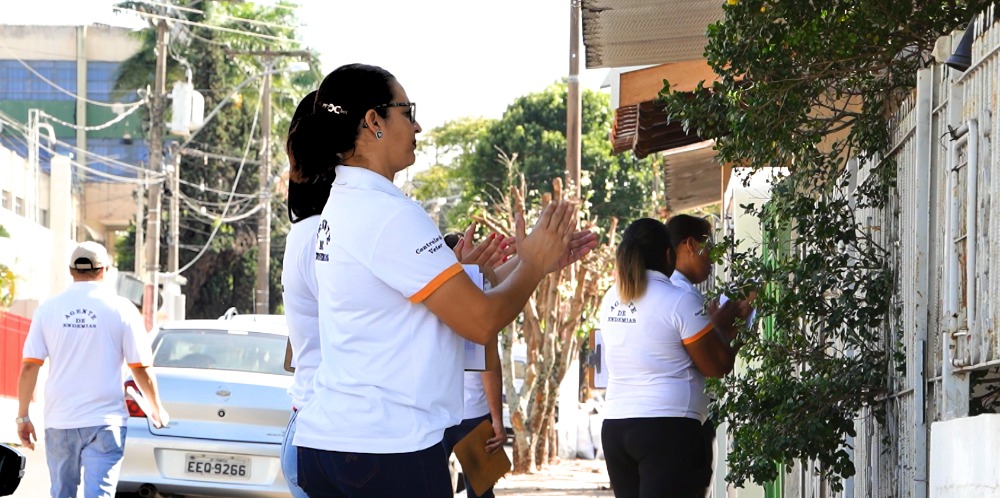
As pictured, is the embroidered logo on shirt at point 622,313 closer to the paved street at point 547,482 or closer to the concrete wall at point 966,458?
the concrete wall at point 966,458

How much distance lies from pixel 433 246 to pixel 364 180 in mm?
271

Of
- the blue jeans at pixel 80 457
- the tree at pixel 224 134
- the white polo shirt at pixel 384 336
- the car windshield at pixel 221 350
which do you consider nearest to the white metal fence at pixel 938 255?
the white polo shirt at pixel 384 336

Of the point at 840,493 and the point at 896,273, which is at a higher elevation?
the point at 896,273

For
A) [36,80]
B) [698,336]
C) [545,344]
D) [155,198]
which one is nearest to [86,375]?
[698,336]

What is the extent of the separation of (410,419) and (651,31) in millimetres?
4666

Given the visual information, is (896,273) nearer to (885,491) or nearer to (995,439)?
(885,491)

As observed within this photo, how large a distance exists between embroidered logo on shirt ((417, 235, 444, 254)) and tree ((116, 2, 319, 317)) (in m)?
44.2

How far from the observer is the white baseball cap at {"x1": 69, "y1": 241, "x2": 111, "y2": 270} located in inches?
296

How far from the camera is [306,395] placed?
441 cm

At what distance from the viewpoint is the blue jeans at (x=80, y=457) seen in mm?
7262

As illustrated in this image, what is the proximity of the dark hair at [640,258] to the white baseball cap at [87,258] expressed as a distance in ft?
9.58

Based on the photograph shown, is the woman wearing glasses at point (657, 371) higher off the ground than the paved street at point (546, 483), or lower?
higher

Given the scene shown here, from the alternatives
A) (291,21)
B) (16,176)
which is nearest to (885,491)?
(16,176)

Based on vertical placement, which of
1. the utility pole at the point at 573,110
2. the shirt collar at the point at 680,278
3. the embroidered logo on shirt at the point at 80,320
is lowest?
the embroidered logo on shirt at the point at 80,320
